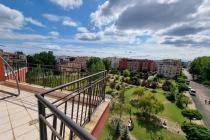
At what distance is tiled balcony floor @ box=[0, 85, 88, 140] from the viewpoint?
7.82ft

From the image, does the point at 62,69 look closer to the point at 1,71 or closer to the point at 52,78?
the point at 52,78

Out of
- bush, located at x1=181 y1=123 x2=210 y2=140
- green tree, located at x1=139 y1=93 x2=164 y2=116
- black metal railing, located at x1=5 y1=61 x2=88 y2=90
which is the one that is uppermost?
black metal railing, located at x1=5 y1=61 x2=88 y2=90

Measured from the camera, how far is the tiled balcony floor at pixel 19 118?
238 centimetres

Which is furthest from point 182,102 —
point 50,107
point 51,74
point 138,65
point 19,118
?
point 138,65

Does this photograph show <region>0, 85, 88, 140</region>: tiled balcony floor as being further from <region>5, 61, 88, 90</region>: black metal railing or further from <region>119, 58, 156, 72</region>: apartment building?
<region>119, 58, 156, 72</region>: apartment building

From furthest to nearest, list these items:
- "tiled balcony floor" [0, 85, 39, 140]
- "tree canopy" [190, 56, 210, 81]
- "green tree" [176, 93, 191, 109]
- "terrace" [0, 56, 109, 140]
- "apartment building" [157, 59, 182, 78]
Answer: "apartment building" [157, 59, 182, 78] < "tree canopy" [190, 56, 210, 81] < "green tree" [176, 93, 191, 109] < "tiled balcony floor" [0, 85, 39, 140] < "terrace" [0, 56, 109, 140]

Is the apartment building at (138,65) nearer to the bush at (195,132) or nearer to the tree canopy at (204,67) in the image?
the tree canopy at (204,67)

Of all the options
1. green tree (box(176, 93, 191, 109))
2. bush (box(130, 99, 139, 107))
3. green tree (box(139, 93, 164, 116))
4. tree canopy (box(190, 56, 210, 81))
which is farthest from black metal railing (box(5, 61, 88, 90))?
tree canopy (box(190, 56, 210, 81))

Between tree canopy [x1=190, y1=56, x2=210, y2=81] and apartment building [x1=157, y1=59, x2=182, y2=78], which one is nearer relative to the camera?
tree canopy [x1=190, y1=56, x2=210, y2=81]

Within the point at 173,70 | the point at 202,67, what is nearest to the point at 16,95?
the point at 202,67

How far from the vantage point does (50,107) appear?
109cm

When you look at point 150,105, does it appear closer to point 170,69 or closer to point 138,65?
point 170,69

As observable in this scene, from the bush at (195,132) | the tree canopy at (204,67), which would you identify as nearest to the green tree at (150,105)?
the bush at (195,132)

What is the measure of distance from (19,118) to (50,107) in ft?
7.22
